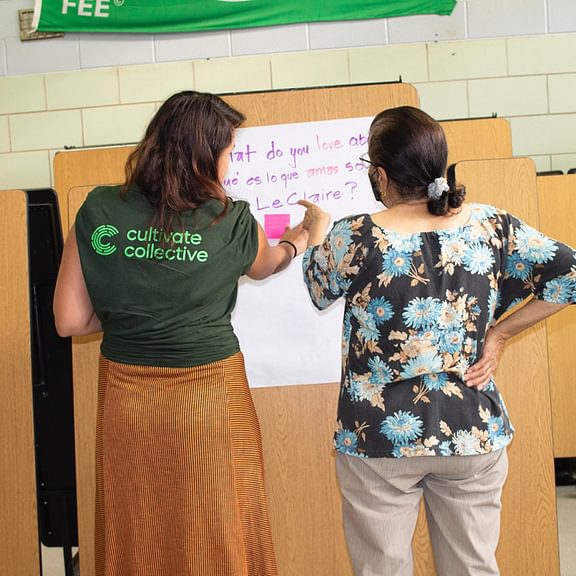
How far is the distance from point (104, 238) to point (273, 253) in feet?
1.33

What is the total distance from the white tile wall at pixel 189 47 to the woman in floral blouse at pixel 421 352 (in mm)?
2801

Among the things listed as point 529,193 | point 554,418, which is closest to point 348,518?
point 529,193

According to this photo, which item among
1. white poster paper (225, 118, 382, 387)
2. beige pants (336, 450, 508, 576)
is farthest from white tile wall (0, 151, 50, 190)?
beige pants (336, 450, 508, 576)

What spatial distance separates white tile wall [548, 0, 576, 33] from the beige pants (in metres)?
3.18

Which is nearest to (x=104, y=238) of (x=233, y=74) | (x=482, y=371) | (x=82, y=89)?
(x=482, y=371)

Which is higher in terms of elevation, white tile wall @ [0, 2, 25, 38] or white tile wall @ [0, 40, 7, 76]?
white tile wall @ [0, 2, 25, 38]

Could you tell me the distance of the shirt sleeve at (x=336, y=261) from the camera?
1467 millimetres

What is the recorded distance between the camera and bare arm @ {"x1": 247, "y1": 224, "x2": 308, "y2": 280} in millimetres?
1750

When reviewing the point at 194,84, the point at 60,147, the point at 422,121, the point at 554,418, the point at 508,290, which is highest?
the point at 194,84

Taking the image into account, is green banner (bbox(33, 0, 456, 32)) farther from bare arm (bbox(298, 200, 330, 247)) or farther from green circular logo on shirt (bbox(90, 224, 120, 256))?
green circular logo on shirt (bbox(90, 224, 120, 256))

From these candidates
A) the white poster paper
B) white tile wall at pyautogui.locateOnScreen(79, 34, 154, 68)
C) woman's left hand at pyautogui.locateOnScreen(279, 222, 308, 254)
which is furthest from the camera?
white tile wall at pyautogui.locateOnScreen(79, 34, 154, 68)

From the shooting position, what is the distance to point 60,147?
13.7 ft

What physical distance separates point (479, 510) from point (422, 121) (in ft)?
2.43

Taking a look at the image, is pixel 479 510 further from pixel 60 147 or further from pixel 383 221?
pixel 60 147
